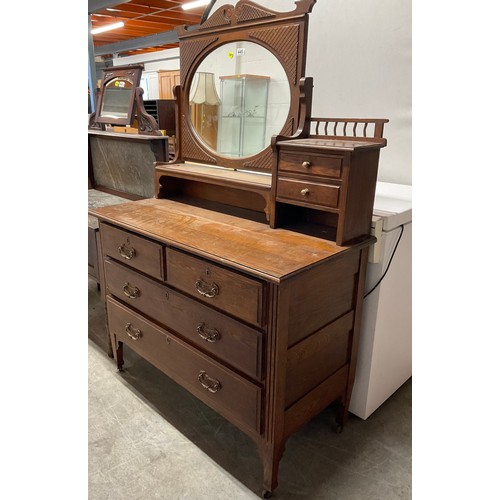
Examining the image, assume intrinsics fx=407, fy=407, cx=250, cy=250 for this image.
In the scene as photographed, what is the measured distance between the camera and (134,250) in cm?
156

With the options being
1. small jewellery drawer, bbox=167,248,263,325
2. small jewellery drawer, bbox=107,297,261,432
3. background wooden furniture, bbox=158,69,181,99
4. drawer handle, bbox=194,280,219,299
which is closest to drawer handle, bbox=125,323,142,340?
small jewellery drawer, bbox=107,297,261,432

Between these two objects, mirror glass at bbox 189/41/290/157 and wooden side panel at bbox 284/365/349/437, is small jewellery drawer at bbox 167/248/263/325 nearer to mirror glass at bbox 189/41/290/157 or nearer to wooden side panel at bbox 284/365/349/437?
wooden side panel at bbox 284/365/349/437

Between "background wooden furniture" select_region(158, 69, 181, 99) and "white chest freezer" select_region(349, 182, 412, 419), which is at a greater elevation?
"background wooden furniture" select_region(158, 69, 181, 99)

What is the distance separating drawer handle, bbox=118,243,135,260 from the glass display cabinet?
54 cm

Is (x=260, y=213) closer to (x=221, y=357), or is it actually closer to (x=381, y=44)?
(x=221, y=357)

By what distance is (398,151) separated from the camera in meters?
1.80

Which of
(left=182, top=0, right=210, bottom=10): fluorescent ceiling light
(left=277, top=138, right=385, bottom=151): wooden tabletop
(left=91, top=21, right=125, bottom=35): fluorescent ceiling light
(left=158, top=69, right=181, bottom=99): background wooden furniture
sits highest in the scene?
(left=91, top=21, right=125, bottom=35): fluorescent ceiling light

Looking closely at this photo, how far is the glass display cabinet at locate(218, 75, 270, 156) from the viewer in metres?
1.55

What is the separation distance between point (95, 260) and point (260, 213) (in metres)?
1.22

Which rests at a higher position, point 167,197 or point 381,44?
point 381,44

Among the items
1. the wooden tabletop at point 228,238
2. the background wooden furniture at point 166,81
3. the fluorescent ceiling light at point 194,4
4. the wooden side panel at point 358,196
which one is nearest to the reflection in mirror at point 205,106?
the wooden tabletop at point 228,238

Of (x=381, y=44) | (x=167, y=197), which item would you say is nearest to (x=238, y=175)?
(x=167, y=197)

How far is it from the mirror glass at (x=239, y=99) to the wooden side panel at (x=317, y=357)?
28.4 inches

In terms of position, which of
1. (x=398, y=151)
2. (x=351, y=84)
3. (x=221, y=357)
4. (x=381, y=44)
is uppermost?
(x=381, y=44)
